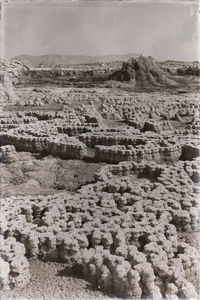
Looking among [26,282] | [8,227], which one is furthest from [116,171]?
[26,282]

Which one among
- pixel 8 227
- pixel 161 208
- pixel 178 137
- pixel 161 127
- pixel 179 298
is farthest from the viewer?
pixel 161 127

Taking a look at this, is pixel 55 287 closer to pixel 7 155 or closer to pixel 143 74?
pixel 7 155

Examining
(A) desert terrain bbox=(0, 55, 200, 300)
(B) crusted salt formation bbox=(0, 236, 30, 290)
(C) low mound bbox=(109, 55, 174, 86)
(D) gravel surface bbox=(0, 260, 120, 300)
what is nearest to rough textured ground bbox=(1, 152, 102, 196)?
(A) desert terrain bbox=(0, 55, 200, 300)

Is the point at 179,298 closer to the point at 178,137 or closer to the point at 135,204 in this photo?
the point at 135,204

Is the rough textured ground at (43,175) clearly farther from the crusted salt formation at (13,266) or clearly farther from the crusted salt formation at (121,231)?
the crusted salt formation at (13,266)

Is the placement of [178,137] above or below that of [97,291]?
above

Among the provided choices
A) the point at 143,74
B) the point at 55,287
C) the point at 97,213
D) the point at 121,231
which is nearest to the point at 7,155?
the point at 97,213

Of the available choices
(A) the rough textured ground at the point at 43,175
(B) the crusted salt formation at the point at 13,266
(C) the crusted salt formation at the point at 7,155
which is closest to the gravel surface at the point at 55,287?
(B) the crusted salt formation at the point at 13,266

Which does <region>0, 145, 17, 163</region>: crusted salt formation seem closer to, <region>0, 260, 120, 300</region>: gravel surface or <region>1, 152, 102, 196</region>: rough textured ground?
<region>1, 152, 102, 196</region>: rough textured ground
